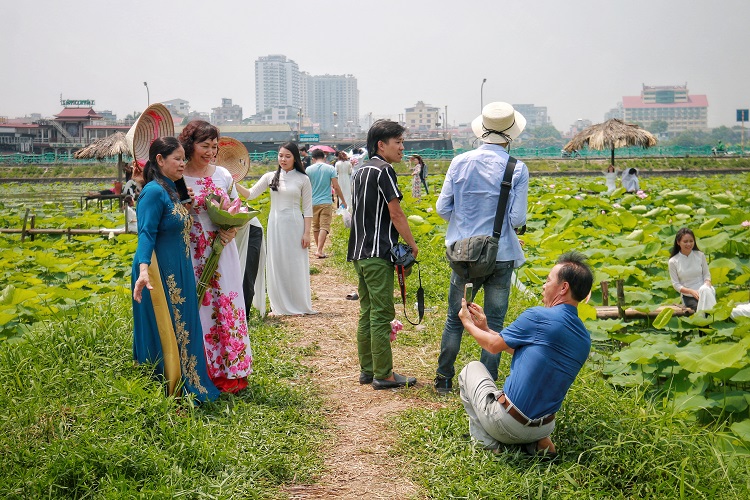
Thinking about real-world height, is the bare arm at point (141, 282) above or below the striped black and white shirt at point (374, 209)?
below

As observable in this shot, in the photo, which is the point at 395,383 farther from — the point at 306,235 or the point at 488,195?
the point at 306,235

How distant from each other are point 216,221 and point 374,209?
95 centimetres

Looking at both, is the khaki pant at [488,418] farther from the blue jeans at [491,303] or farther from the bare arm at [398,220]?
the bare arm at [398,220]

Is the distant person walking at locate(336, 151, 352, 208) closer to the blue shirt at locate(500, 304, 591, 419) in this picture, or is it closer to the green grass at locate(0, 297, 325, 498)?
the green grass at locate(0, 297, 325, 498)

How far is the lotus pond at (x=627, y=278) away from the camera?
413 centimetres

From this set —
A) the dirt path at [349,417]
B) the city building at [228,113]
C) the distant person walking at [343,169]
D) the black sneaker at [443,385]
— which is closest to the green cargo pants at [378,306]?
the dirt path at [349,417]

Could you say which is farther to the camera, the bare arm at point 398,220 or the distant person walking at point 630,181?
the distant person walking at point 630,181

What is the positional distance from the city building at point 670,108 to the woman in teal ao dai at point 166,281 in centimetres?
16427

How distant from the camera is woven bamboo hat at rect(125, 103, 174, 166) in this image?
4.14 meters

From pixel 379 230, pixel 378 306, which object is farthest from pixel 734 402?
pixel 379 230

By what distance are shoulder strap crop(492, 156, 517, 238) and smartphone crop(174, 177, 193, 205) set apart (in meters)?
1.67

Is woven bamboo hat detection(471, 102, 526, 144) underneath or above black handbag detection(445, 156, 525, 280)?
above

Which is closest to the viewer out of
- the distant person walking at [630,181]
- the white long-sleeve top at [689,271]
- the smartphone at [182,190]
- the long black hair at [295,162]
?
the smartphone at [182,190]

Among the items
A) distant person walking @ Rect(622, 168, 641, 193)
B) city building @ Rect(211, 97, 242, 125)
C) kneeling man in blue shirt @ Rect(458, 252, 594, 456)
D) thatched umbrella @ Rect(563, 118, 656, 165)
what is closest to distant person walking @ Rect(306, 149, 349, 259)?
kneeling man in blue shirt @ Rect(458, 252, 594, 456)
